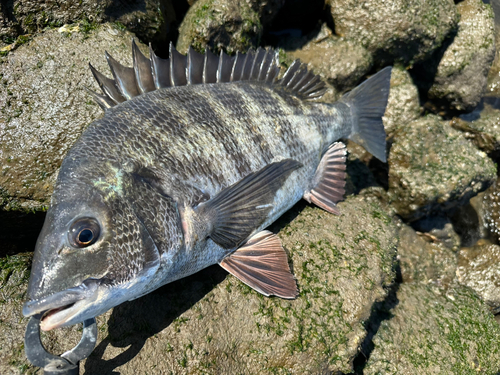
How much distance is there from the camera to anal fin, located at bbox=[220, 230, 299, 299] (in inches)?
100

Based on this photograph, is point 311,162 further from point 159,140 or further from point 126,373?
point 126,373

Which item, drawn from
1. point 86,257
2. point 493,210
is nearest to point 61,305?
point 86,257

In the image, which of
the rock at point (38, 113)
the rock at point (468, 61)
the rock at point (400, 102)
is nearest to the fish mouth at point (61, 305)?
the rock at point (38, 113)

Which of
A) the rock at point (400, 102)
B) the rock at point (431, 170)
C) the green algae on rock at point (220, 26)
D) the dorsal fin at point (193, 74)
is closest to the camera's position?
the dorsal fin at point (193, 74)

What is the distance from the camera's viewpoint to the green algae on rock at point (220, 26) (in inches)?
139

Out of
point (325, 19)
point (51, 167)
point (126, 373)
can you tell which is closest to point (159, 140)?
point (51, 167)

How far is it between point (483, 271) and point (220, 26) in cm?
438

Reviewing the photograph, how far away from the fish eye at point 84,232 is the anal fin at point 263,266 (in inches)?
39.1

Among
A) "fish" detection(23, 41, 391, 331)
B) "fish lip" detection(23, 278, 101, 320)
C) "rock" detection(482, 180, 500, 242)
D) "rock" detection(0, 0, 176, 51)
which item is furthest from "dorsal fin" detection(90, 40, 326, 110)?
"rock" detection(482, 180, 500, 242)

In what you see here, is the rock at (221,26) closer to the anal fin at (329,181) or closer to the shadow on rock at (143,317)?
the anal fin at (329,181)

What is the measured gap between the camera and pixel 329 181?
11.1 ft

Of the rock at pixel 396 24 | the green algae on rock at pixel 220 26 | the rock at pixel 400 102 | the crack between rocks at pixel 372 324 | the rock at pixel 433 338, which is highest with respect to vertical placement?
the green algae on rock at pixel 220 26

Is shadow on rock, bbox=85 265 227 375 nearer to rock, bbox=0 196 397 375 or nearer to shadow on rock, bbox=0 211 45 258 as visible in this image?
rock, bbox=0 196 397 375

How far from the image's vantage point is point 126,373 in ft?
7.74
